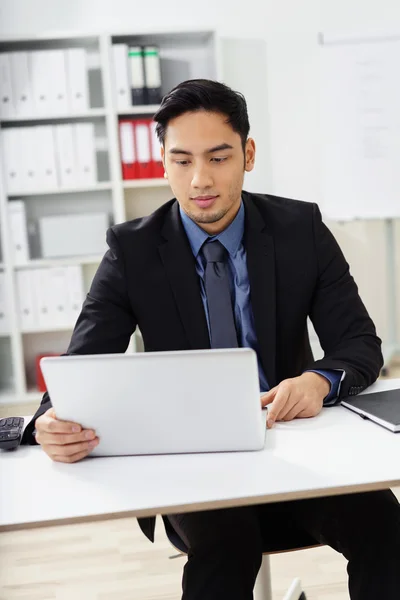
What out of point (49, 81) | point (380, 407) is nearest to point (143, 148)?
point (49, 81)

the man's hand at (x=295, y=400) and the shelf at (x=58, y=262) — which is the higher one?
the shelf at (x=58, y=262)

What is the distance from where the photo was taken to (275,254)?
5.44 feet

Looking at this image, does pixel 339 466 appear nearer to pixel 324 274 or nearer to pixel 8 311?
pixel 324 274

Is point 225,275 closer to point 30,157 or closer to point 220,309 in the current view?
point 220,309

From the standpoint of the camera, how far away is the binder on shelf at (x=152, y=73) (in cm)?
374

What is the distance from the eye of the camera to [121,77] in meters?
3.79

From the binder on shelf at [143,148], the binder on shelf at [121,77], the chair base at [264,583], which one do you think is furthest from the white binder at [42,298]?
the chair base at [264,583]

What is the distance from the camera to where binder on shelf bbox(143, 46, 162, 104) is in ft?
12.3

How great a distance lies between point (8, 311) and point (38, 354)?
0.45m

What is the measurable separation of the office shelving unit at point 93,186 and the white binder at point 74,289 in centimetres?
5

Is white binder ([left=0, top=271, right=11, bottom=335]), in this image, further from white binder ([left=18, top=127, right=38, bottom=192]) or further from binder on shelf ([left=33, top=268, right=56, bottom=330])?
white binder ([left=18, top=127, right=38, bottom=192])

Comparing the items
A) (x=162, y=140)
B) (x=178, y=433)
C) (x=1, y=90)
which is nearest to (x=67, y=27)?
(x=1, y=90)

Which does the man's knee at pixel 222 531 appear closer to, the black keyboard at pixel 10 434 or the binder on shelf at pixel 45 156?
the black keyboard at pixel 10 434

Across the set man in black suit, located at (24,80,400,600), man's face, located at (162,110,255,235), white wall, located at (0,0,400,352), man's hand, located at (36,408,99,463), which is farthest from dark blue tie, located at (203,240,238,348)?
white wall, located at (0,0,400,352)
